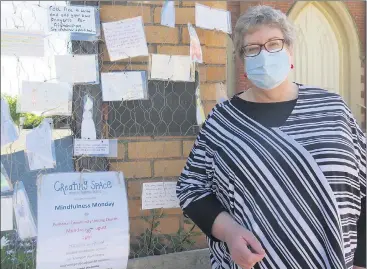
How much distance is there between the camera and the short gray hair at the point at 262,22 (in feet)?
5.47

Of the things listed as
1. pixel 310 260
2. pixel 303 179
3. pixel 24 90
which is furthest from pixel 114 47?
pixel 310 260

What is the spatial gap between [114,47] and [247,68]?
79 cm

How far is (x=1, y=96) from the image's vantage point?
1937mm

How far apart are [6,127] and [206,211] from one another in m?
0.99

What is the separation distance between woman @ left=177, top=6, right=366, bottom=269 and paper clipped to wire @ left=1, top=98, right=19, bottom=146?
808 millimetres

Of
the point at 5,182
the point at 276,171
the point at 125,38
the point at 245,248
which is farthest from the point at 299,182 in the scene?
the point at 5,182

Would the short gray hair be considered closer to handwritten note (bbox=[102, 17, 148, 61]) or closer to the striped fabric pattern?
the striped fabric pattern

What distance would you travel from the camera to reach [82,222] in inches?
80.0

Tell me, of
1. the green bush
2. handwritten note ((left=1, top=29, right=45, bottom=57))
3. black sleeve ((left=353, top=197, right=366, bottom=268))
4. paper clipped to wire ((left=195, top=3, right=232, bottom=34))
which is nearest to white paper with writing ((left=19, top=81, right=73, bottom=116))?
the green bush

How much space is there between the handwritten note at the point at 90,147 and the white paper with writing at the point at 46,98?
0.16m

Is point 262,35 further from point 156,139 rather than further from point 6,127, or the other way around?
point 6,127

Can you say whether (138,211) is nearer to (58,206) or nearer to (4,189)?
(58,206)

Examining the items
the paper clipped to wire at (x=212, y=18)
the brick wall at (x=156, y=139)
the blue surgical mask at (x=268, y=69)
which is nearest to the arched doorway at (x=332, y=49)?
the paper clipped to wire at (x=212, y=18)

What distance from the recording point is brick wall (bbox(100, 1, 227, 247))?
2.27m
